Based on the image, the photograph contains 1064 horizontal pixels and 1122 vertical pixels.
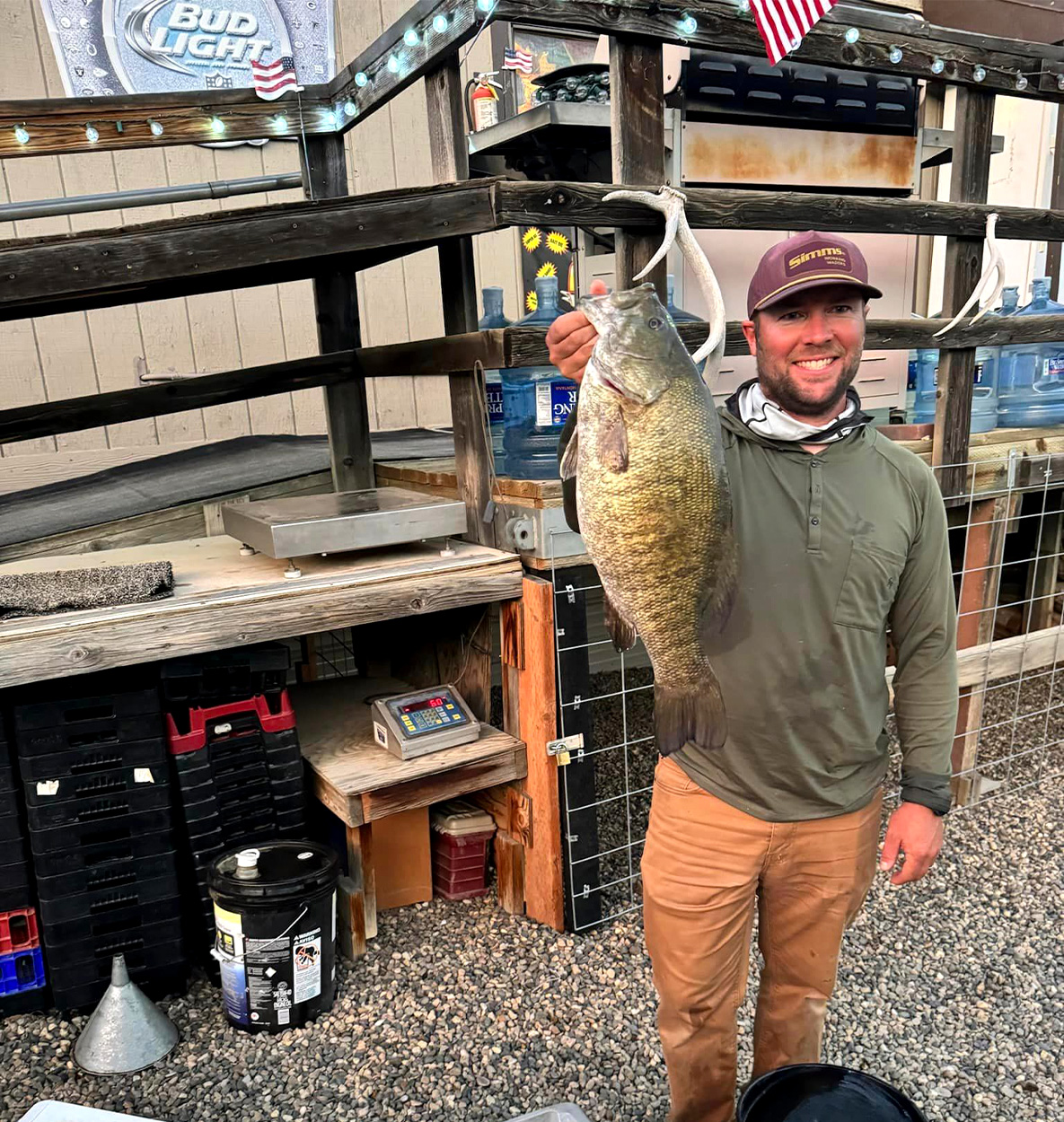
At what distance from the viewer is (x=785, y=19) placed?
318 centimetres

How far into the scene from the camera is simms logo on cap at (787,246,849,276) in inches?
83.0

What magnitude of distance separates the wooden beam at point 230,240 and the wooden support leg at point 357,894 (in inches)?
83.5

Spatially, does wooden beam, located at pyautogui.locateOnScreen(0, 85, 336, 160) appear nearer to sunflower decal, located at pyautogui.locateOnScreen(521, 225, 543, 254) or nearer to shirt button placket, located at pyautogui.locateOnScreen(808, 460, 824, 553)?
sunflower decal, located at pyautogui.locateOnScreen(521, 225, 543, 254)

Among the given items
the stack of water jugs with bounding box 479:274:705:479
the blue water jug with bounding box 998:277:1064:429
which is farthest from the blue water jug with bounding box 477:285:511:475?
the blue water jug with bounding box 998:277:1064:429

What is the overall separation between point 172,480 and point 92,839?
Answer: 254 centimetres

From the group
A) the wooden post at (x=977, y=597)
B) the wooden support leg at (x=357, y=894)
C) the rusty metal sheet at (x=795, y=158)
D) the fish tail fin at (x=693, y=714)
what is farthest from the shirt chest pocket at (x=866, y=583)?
the rusty metal sheet at (x=795, y=158)

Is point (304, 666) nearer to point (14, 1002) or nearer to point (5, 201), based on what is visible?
point (14, 1002)

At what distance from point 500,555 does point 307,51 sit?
14.9ft

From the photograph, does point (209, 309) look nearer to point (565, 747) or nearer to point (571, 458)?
point (565, 747)

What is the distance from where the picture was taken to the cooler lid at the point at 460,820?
382cm

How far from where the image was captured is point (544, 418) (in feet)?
12.0

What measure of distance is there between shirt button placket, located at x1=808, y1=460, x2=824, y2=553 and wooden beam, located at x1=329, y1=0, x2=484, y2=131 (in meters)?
1.84

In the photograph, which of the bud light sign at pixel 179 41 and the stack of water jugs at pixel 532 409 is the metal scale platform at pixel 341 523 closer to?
the stack of water jugs at pixel 532 409

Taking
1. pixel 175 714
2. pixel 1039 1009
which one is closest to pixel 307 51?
pixel 175 714
